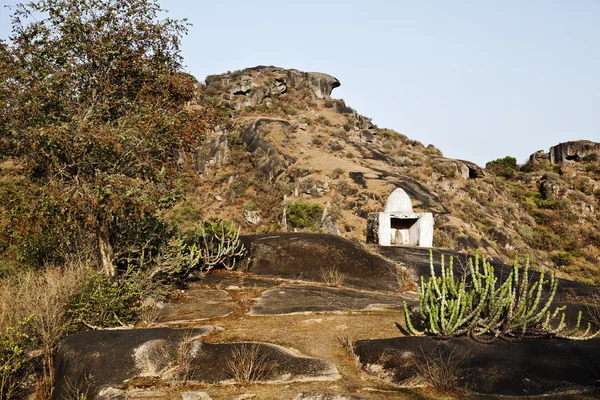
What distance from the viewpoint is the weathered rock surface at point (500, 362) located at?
5188 millimetres

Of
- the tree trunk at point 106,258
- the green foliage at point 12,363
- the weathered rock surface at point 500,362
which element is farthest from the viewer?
the tree trunk at point 106,258

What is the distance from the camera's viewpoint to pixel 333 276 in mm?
12070

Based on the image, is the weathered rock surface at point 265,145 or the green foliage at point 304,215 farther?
the weathered rock surface at point 265,145

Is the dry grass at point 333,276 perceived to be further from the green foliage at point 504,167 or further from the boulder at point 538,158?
the boulder at point 538,158

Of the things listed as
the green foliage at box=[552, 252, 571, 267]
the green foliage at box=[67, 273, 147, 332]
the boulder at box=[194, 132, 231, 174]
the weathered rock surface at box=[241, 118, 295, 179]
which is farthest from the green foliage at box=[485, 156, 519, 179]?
the green foliage at box=[67, 273, 147, 332]

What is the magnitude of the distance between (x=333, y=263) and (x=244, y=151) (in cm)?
3247

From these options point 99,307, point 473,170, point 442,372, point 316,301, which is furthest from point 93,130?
point 473,170

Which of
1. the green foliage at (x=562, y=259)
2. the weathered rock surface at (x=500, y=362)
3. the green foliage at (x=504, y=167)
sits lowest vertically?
the green foliage at (x=562, y=259)

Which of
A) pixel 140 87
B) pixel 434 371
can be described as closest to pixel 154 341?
pixel 434 371

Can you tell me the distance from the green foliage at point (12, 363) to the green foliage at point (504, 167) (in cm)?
5417

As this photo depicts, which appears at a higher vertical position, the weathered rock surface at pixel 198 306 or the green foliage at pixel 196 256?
the green foliage at pixel 196 256

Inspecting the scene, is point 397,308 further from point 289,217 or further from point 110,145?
point 289,217

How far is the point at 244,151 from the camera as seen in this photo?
145 feet

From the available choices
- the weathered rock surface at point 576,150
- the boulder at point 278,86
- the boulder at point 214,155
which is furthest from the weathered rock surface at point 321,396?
the weathered rock surface at point 576,150
